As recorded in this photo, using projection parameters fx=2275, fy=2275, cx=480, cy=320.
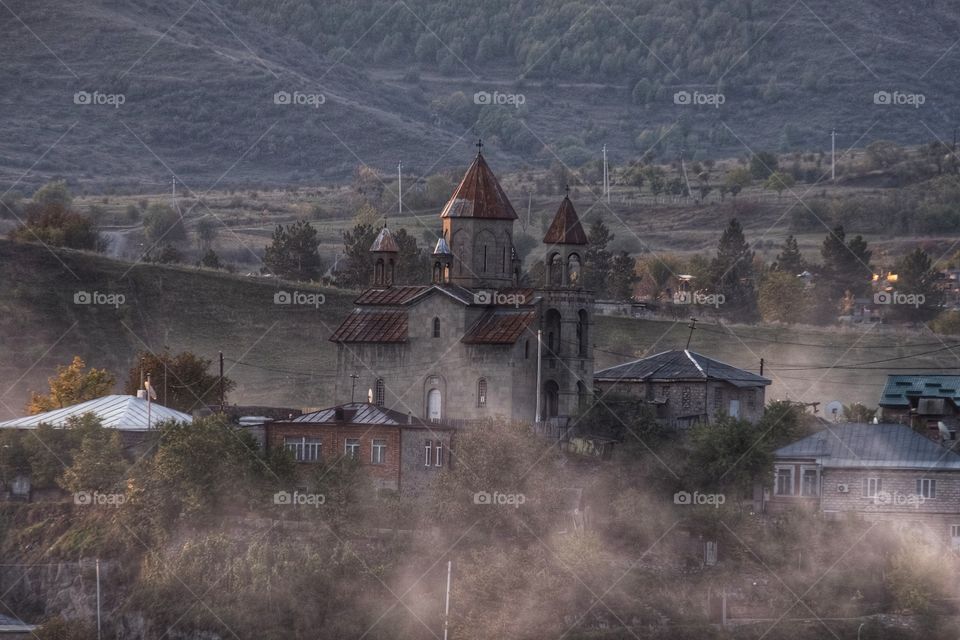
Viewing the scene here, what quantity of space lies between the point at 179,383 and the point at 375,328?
1154 centimetres

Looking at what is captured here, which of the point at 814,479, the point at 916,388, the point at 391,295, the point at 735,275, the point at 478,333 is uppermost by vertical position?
the point at 735,275

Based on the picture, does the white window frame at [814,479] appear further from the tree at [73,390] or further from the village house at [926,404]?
the tree at [73,390]

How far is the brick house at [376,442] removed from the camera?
88000mm

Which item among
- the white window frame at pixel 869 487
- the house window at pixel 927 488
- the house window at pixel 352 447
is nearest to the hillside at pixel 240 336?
the white window frame at pixel 869 487

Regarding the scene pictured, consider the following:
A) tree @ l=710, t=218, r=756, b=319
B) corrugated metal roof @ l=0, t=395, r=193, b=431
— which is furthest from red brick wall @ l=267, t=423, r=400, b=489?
tree @ l=710, t=218, r=756, b=319

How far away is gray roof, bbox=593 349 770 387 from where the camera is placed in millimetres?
95812

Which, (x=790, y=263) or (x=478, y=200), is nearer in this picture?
(x=478, y=200)

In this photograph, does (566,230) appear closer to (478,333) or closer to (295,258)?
(478,333)

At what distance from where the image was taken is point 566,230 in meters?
93.7

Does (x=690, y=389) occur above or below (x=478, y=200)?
below

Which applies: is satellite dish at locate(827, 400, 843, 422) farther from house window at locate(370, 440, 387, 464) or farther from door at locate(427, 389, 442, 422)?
house window at locate(370, 440, 387, 464)

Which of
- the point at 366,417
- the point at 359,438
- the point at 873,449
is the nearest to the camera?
the point at 359,438

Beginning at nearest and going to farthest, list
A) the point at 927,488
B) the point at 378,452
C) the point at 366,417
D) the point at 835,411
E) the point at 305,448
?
the point at 927,488 → the point at 378,452 → the point at 366,417 → the point at 305,448 → the point at 835,411

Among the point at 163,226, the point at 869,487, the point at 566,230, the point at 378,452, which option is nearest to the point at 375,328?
the point at 378,452
